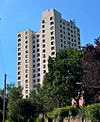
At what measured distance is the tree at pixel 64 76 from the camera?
189ft

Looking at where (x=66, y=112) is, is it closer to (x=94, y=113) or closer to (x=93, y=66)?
(x=94, y=113)

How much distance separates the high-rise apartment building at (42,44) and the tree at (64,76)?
86.7 m

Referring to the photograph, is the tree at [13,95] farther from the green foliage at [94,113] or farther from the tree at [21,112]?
the green foliage at [94,113]

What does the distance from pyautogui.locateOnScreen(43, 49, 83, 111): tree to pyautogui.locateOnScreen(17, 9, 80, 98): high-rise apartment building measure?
86689 millimetres

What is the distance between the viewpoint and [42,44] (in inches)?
6156

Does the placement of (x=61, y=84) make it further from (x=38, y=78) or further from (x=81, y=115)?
(x=38, y=78)

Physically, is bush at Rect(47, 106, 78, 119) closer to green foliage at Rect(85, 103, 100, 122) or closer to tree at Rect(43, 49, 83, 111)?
tree at Rect(43, 49, 83, 111)

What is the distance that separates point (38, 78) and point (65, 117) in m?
98.3

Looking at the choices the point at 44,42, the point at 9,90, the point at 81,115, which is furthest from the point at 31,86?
the point at 81,115

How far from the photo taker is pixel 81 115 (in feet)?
165

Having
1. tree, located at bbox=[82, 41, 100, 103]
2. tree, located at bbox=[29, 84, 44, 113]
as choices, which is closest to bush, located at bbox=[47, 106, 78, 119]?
tree, located at bbox=[82, 41, 100, 103]

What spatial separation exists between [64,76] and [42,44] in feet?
323

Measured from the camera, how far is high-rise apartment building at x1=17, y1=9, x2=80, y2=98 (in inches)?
6007

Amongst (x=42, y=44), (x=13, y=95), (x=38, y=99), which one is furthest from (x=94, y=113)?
(x=42, y=44)
